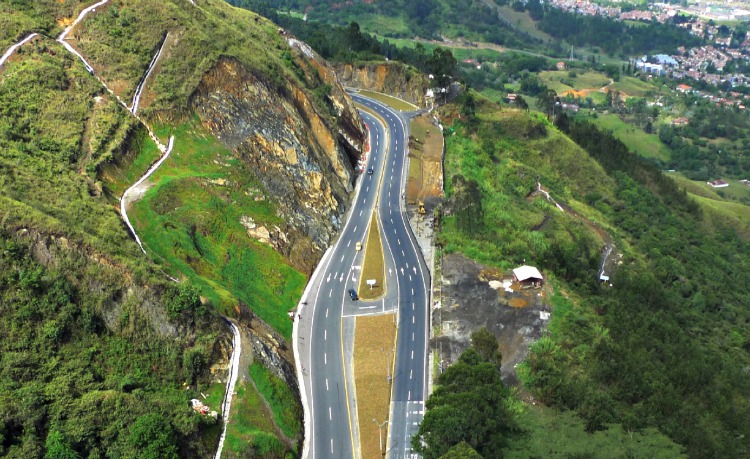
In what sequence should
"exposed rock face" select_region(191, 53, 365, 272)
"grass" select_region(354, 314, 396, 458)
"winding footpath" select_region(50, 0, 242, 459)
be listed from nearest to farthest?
"winding footpath" select_region(50, 0, 242, 459), "grass" select_region(354, 314, 396, 458), "exposed rock face" select_region(191, 53, 365, 272)

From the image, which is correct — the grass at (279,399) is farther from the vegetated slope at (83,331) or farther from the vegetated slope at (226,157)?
the vegetated slope at (226,157)

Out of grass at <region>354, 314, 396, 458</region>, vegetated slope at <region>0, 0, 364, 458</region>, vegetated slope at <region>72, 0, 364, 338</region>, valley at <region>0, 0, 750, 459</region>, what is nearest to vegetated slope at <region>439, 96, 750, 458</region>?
valley at <region>0, 0, 750, 459</region>

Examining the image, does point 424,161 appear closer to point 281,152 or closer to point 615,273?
point 281,152

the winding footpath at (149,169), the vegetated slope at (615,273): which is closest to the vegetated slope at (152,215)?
the winding footpath at (149,169)

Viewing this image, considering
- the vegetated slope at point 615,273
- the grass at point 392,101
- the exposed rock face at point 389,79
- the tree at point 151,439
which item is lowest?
the vegetated slope at point 615,273

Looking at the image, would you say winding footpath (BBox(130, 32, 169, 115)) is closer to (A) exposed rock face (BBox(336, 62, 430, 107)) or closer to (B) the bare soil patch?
(B) the bare soil patch

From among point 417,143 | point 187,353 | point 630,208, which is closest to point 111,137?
point 187,353
